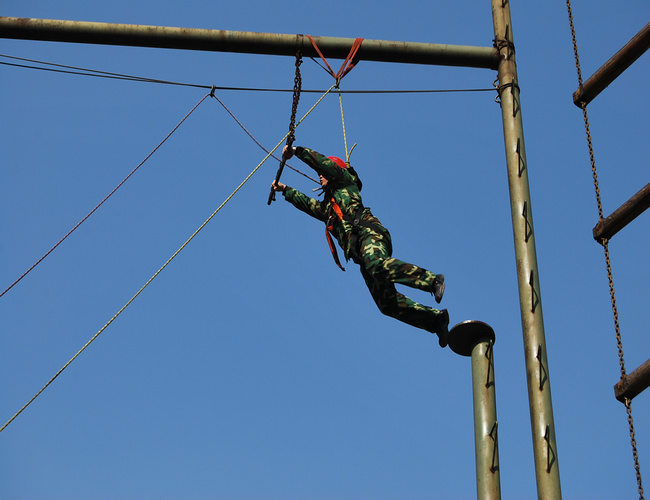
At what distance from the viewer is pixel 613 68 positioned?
19.9 ft

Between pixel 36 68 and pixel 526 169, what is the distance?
4144 mm

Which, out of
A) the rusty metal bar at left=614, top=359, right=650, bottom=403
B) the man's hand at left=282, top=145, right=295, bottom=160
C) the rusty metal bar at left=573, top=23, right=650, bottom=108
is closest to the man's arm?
the man's hand at left=282, top=145, right=295, bottom=160

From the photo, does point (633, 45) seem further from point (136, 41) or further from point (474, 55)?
point (136, 41)

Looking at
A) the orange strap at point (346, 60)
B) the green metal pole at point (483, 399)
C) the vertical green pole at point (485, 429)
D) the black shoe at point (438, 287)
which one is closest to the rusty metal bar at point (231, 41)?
the orange strap at point (346, 60)

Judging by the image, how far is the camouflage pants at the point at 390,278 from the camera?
6629mm

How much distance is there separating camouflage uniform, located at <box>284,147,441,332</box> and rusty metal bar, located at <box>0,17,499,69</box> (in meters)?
0.91

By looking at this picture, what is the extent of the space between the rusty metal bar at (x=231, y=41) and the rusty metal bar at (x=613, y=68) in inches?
28.5

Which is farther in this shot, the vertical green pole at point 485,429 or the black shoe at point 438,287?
the black shoe at point 438,287

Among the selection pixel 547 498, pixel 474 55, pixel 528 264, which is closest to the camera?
pixel 547 498

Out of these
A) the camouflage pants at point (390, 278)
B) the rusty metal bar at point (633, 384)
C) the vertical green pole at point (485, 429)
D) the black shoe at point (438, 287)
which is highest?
the camouflage pants at point (390, 278)

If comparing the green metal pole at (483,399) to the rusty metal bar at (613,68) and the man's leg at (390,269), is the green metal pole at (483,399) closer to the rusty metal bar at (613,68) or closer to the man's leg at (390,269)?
the man's leg at (390,269)

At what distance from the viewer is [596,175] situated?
6012 mm

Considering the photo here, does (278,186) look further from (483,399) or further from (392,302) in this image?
(483,399)

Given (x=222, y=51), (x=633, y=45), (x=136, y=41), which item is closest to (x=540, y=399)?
(x=633, y=45)
